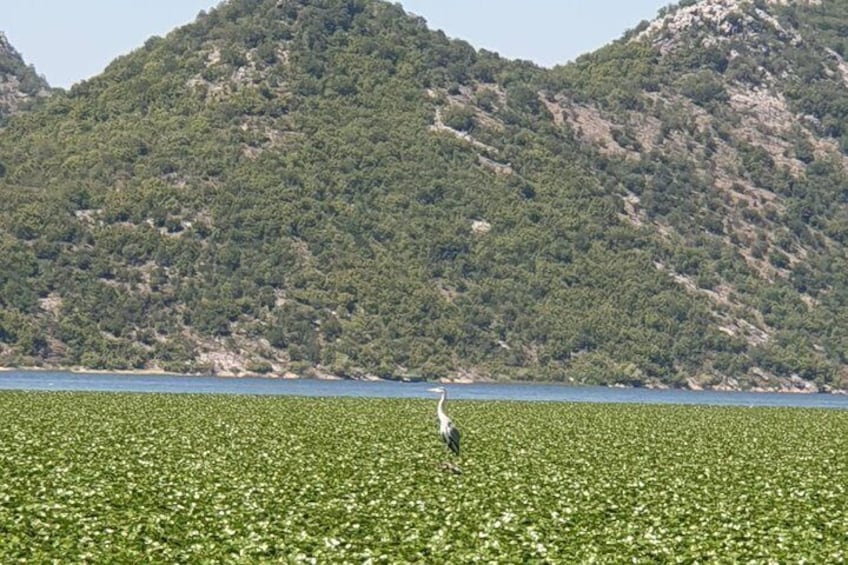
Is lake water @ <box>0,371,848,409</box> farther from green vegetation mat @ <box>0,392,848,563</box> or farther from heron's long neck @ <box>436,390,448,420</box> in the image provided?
heron's long neck @ <box>436,390,448,420</box>

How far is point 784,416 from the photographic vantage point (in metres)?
99.2

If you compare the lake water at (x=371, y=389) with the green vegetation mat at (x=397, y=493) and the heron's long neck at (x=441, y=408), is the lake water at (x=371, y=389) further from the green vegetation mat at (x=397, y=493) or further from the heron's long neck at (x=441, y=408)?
the heron's long neck at (x=441, y=408)

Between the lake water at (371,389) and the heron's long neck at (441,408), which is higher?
the lake water at (371,389)

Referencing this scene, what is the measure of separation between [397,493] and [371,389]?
115 m

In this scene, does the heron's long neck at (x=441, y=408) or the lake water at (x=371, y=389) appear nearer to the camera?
the heron's long neck at (x=441, y=408)

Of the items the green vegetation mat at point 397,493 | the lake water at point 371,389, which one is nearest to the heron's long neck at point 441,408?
the green vegetation mat at point 397,493

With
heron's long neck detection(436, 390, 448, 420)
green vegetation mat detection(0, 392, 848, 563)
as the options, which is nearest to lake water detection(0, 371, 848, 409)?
green vegetation mat detection(0, 392, 848, 563)

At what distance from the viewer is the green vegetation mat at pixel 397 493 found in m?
33.2

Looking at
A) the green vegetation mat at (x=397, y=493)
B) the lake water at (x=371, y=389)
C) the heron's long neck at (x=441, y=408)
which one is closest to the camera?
the green vegetation mat at (x=397, y=493)

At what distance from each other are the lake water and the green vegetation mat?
217ft

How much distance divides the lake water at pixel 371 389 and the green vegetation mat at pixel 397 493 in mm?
66193

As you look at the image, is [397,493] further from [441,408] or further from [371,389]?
[371,389]

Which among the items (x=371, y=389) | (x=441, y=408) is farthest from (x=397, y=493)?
(x=371, y=389)

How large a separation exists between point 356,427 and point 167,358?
11048cm
